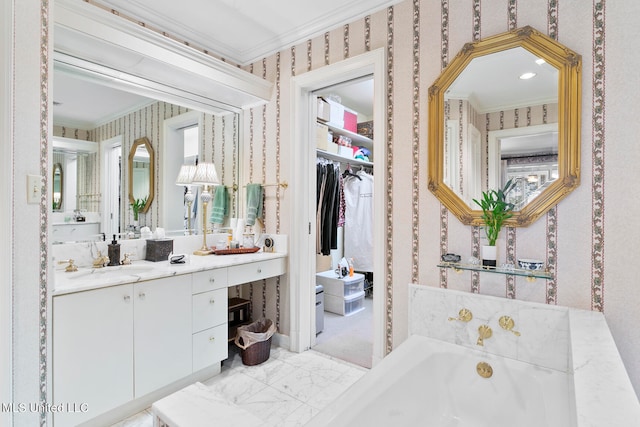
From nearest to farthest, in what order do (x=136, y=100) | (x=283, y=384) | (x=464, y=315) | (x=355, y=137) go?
(x=464, y=315) → (x=283, y=384) → (x=136, y=100) → (x=355, y=137)

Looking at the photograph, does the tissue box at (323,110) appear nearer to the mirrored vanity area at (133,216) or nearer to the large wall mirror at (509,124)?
the mirrored vanity area at (133,216)

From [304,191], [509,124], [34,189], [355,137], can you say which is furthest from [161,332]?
[355,137]

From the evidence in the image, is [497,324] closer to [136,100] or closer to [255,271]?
[255,271]

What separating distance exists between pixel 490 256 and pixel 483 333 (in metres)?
0.41

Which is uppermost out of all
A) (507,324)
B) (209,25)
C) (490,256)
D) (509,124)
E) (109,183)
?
(209,25)

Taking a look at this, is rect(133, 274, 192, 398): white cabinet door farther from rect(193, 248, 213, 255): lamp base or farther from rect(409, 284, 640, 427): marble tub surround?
rect(409, 284, 640, 427): marble tub surround

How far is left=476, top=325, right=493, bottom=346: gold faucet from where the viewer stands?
174 cm

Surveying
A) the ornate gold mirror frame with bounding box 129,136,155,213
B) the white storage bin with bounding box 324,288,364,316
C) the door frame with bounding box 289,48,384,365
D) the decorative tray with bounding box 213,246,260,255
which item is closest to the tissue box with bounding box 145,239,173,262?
the ornate gold mirror frame with bounding box 129,136,155,213

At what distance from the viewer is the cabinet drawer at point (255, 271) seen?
7.63 feet

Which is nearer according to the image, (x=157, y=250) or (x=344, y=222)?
(x=157, y=250)

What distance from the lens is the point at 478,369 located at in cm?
165

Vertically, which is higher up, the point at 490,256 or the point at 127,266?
the point at 490,256

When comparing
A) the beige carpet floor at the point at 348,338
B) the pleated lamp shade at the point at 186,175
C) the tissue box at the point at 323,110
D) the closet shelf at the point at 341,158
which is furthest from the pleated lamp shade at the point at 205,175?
the beige carpet floor at the point at 348,338

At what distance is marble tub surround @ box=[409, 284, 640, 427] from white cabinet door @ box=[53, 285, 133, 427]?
161cm
